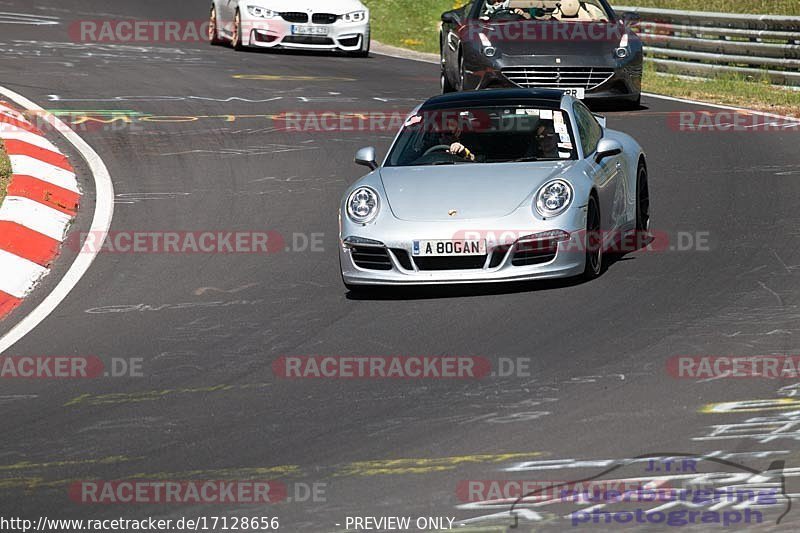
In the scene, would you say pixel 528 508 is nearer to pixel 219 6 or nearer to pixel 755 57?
pixel 755 57

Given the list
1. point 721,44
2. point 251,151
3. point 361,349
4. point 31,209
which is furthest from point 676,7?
point 361,349

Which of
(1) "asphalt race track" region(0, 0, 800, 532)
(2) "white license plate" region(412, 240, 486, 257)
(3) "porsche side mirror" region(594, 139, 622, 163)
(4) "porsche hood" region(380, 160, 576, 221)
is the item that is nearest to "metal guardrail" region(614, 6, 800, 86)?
(1) "asphalt race track" region(0, 0, 800, 532)

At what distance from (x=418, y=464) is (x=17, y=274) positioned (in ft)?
17.5

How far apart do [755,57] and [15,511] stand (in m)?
17.9

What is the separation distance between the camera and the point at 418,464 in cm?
668

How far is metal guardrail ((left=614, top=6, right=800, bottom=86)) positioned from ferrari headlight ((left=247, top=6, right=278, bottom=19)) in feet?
19.2

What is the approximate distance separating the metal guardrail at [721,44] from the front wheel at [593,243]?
11.8 metres

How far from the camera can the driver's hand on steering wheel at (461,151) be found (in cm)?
1137

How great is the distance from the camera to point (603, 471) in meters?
6.43

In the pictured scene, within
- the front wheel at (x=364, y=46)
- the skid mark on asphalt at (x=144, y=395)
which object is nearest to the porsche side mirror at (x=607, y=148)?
the skid mark on asphalt at (x=144, y=395)

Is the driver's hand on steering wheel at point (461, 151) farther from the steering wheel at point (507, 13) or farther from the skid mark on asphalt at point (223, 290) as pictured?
the steering wheel at point (507, 13)

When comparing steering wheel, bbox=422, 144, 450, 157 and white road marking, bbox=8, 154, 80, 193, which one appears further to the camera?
white road marking, bbox=8, 154, 80, 193

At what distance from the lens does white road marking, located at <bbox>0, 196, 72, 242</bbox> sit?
40.9 ft

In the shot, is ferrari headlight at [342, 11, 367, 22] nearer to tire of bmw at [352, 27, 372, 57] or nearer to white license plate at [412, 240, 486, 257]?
tire of bmw at [352, 27, 372, 57]
